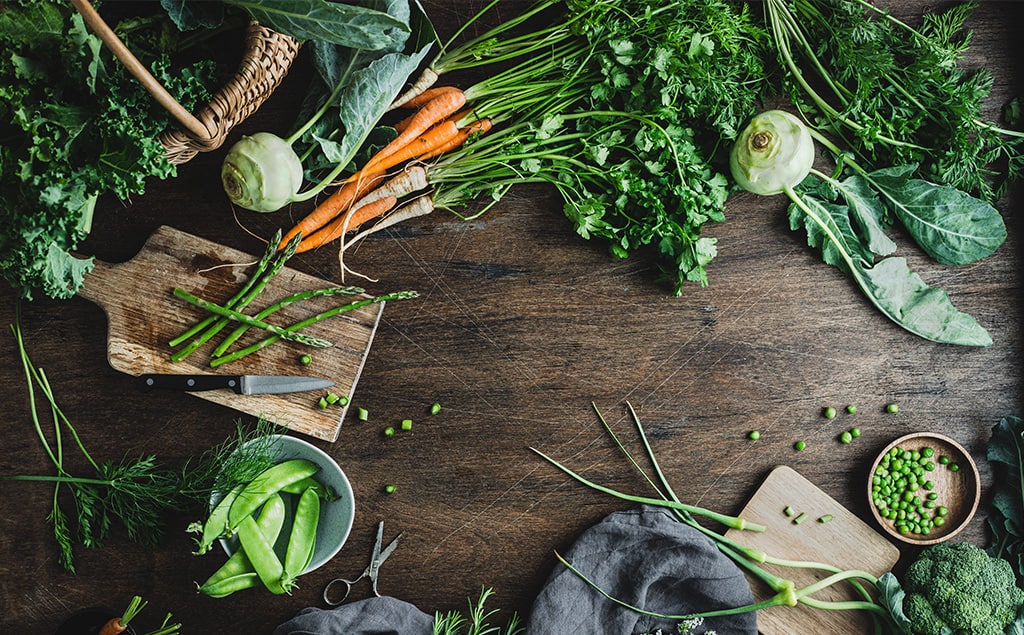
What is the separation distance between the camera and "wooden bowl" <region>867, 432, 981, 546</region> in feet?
6.89

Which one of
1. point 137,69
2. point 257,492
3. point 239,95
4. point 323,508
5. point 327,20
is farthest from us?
point 323,508

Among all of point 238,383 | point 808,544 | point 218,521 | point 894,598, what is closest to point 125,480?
point 218,521

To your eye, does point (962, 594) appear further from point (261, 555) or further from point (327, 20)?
point (327, 20)

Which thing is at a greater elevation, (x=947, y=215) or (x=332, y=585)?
(x=947, y=215)

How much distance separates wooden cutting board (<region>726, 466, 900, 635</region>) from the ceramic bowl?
114 cm

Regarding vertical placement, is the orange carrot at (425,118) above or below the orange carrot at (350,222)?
above

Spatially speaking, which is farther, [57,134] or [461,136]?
[461,136]

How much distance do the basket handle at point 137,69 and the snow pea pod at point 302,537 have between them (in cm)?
103

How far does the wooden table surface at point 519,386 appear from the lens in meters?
2.12

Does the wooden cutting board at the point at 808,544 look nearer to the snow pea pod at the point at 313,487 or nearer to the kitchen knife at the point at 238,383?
the snow pea pod at the point at 313,487

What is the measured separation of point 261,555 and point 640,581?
3.56ft

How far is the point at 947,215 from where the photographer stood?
2.10m

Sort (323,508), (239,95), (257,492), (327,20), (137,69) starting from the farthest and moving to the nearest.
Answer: (323,508) < (257,492) < (239,95) < (327,20) < (137,69)

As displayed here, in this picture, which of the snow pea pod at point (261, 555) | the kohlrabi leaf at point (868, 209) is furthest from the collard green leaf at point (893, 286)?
the snow pea pod at point (261, 555)
